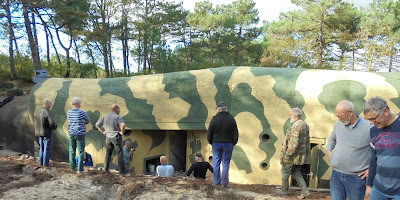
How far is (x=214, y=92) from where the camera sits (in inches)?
309

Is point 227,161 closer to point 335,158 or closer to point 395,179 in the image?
point 335,158

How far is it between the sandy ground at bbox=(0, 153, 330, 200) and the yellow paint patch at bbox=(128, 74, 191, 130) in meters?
2.95

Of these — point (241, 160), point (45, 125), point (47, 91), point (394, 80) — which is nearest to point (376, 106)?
point (241, 160)

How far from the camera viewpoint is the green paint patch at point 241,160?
754 cm

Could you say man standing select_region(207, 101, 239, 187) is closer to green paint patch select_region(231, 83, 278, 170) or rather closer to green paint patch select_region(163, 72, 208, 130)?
green paint patch select_region(231, 83, 278, 170)

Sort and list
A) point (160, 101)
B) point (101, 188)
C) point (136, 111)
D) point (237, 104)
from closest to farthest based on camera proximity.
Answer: point (101, 188)
point (237, 104)
point (160, 101)
point (136, 111)

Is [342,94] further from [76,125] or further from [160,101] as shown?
[76,125]

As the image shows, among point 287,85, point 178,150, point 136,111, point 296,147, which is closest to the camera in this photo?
point 296,147

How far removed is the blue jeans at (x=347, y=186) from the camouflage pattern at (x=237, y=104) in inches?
156

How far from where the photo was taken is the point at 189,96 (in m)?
8.16

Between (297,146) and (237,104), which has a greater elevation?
(237,104)

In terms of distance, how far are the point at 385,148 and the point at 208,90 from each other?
5.67m

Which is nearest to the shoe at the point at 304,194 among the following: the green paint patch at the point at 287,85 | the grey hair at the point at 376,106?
the grey hair at the point at 376,106

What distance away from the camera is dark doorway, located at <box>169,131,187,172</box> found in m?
9.67
